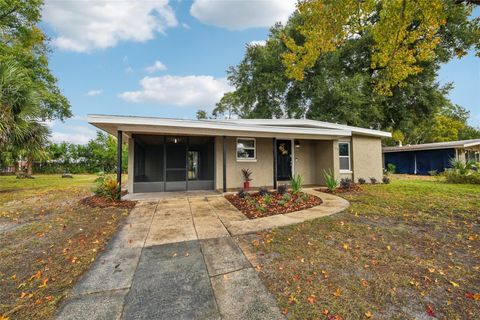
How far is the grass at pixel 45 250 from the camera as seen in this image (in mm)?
2320

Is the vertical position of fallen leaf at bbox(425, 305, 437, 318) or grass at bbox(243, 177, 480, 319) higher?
grass at bbox(243, 177, 480, 319)

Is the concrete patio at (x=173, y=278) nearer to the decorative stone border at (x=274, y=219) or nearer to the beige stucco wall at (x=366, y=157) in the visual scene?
the decorative stone border at (x=274, y=219)

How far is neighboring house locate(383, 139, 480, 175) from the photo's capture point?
1728cm

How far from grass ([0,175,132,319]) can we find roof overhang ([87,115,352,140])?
2.72 meters

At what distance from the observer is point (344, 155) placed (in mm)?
11023

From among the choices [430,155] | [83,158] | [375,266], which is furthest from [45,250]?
[430,155]

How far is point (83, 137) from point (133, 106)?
7.03 metres

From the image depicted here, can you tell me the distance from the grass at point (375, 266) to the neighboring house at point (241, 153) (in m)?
4.93

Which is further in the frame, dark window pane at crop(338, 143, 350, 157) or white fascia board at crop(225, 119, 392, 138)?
dark window pane at crop(338, 143, 350, 157)

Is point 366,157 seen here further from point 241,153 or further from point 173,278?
point 173,278

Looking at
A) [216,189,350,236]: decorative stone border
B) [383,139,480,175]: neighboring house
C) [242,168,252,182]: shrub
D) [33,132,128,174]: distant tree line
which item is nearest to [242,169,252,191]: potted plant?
[242,168,252,182]: shrub

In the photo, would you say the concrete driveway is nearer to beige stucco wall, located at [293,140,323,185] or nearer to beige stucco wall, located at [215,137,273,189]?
beige stucco wall, located at [215,137,273,189]

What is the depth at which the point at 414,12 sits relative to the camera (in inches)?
254

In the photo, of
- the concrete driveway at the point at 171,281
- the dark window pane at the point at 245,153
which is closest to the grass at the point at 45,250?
the concrete driveway at the point at 171,281
